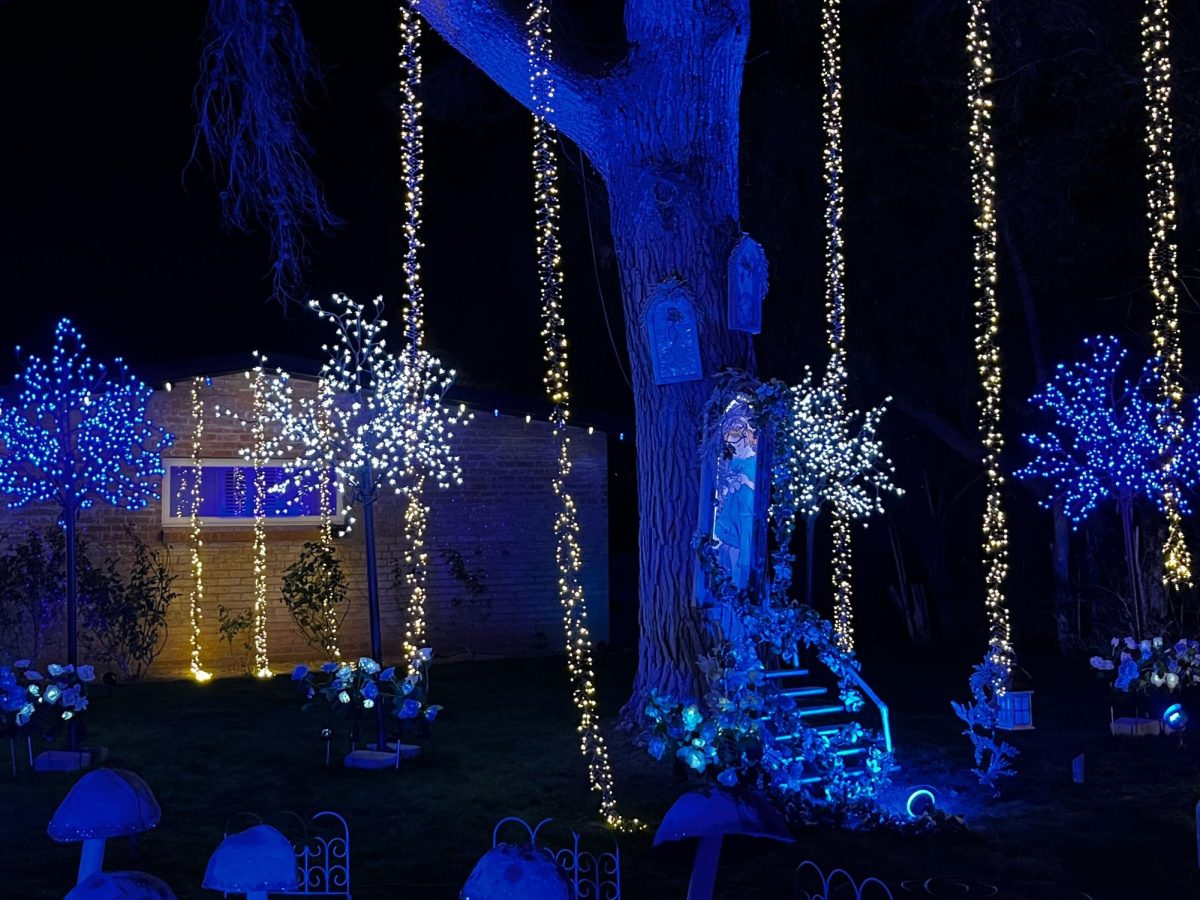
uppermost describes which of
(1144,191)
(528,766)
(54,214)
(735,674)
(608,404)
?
(54,214)

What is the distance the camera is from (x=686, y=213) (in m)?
10.5

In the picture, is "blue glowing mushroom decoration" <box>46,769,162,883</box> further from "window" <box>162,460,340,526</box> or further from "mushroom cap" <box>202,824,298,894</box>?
"window" <box>162,460,340,526</box>

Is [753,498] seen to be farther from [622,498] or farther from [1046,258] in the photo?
[622,498]

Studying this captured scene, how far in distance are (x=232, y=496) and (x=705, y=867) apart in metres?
14.4

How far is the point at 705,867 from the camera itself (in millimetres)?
3867

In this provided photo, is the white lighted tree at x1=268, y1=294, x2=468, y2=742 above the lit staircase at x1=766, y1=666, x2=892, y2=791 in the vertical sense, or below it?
above

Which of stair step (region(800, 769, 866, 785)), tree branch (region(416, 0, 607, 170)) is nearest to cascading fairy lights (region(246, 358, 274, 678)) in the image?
tree branch (region(416, 0, 607, 170))

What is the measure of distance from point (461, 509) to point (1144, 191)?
961 centimetres

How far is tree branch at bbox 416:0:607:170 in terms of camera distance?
1068cm

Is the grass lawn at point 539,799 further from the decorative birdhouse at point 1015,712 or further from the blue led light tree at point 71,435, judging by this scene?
the blue led light tree at point 71,435

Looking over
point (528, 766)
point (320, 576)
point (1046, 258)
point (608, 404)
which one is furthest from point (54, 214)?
point (528, 766)

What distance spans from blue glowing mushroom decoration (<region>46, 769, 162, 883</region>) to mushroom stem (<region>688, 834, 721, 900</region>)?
1853 mm

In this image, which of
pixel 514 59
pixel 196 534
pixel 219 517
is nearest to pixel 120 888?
pixel 514 59

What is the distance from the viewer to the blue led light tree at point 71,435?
1249 cm
